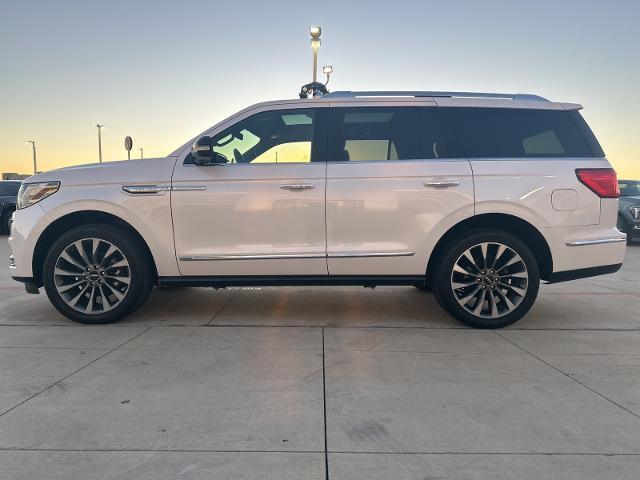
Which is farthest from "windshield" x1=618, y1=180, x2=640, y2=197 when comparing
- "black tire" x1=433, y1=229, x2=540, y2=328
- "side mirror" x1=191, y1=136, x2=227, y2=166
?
"side mirror" x1=191, y1=136, x2=227, y2=166

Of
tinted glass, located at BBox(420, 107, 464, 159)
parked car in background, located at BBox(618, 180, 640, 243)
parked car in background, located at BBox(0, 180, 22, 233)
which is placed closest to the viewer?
→ tinted glass, located at BBox(420, 107, 464, 159)

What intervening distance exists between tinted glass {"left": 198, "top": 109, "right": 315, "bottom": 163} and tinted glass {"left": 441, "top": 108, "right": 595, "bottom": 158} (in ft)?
4.38

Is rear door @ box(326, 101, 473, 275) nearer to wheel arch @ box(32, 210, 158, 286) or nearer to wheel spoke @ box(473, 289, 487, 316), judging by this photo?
wheel spoke @ box(473, 289, 487, 316)

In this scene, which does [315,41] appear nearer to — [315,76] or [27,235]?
[315,76]

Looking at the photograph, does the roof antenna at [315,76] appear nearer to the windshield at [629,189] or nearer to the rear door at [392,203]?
the rear door at [392,203]

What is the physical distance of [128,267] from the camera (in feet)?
13.8

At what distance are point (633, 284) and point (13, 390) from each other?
7.33 metres

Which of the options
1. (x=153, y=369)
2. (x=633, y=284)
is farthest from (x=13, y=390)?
(x=633, y=284)

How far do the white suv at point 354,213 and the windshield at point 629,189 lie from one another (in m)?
10.6

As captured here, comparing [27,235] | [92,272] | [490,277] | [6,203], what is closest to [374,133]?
[490,277]

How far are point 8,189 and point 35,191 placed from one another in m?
12.4

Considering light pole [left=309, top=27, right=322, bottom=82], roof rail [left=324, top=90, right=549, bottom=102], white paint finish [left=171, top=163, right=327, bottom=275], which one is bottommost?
white paint finish [left=171, top=163, right=327, bottom=275]

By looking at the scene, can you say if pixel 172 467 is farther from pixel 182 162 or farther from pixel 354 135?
pixel 354 135

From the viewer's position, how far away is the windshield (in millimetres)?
13073
